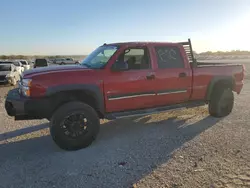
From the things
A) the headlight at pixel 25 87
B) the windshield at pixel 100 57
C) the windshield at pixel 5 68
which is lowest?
the headlight at pixel 25 87

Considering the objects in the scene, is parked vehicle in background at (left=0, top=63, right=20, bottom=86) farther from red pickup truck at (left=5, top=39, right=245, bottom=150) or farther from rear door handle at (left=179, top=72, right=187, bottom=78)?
rear door handle at (left=179, top=72, right=187, bottom=78)

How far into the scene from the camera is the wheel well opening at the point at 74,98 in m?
4.73

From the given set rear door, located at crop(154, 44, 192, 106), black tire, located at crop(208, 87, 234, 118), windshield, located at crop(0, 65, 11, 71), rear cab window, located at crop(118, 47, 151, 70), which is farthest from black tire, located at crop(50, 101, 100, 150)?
windshield, located at crop(0, 65, 11, 71)

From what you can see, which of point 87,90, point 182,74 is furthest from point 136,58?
point 87,90

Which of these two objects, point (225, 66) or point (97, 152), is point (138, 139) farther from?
point (225, 66)

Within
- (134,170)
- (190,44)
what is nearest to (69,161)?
(134,170)

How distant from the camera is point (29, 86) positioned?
4.46m

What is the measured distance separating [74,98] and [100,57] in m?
1.25

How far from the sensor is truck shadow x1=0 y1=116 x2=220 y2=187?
143 inches

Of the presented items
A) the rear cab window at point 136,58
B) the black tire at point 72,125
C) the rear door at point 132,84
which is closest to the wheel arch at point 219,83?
the rear door at point 132,84

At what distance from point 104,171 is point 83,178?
36 cm

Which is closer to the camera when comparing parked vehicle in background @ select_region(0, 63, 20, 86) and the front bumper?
the front bumper

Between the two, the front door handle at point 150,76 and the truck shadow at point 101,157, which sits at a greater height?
the front door handle at point 150,76

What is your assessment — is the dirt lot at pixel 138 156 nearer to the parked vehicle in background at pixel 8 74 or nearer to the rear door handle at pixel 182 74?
the rear door handle at pixel 182 74
